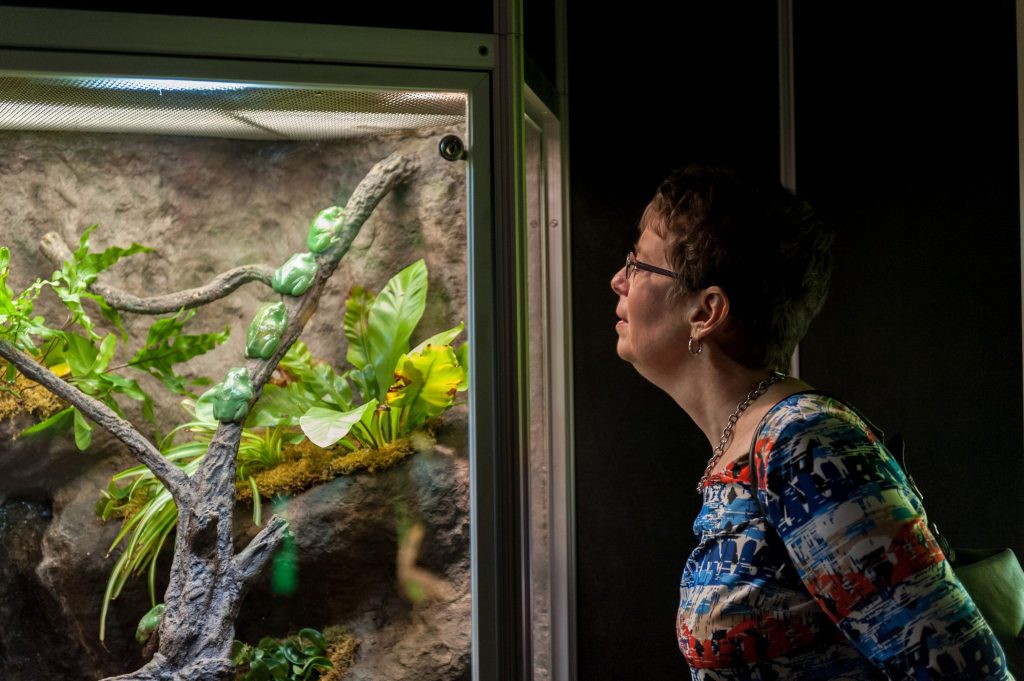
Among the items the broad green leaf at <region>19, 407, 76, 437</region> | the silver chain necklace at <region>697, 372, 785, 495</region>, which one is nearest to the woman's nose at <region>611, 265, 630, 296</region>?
the silver chain necklace at <region>697, 372, 785, 495</region>

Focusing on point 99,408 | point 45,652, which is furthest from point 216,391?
point 45,652

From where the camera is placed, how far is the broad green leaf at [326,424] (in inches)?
52.3

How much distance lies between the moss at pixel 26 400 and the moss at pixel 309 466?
0.29 meters

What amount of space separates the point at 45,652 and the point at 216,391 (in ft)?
1.47

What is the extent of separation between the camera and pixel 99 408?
130 cm

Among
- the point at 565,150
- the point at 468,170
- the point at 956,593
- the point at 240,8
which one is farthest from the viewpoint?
the point at 565,150

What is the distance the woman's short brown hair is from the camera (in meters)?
1.16

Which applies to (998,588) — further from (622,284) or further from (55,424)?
(55,424)

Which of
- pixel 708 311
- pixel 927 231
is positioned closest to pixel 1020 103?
pixel 927 231

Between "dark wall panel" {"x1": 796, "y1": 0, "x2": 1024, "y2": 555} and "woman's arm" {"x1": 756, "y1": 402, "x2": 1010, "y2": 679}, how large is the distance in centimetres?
93

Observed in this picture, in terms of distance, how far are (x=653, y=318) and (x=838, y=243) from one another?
93cm

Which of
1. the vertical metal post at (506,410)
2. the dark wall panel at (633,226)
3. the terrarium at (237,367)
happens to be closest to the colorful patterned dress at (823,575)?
the vertical metal post at (506,410)

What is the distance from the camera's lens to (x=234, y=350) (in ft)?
4.39

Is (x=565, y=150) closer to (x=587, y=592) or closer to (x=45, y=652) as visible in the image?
(x=587, y=592)
